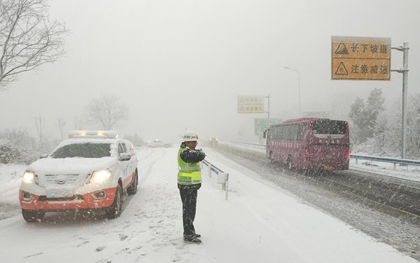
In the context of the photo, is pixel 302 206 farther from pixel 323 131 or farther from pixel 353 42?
pixel 353 42

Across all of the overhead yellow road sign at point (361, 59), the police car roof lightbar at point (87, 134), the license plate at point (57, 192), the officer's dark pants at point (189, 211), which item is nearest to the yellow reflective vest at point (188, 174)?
the officer's dark pants at point (189, 211)

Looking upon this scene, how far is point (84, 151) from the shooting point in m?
7.82

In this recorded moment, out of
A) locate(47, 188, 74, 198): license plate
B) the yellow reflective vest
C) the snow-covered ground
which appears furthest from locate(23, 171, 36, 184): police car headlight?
the yellow reflective vest

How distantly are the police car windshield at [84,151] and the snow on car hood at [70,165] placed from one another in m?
0.52

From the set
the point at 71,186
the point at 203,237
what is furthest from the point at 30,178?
the point at 203,237

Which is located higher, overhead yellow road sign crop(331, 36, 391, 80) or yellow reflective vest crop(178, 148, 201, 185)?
overhead yellow road sign crop(331, 36, 391, 80)

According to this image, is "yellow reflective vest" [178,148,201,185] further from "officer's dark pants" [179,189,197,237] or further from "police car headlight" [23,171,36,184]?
"police car headlight" [23,171,36,184]

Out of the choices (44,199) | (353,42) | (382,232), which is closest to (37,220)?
(44,199)

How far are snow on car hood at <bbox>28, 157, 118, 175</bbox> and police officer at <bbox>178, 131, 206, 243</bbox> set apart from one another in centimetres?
238

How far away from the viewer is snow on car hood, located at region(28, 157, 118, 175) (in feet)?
20.2

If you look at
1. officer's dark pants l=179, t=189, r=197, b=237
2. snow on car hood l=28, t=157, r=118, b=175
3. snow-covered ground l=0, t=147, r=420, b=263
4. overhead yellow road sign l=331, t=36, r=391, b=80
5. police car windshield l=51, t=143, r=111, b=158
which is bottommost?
snow-covered ground l=0, t=147, r=420, b=263

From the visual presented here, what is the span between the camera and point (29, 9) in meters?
14.1

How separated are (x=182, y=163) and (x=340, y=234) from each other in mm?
3787

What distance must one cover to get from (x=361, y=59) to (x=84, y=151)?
17.2 m
